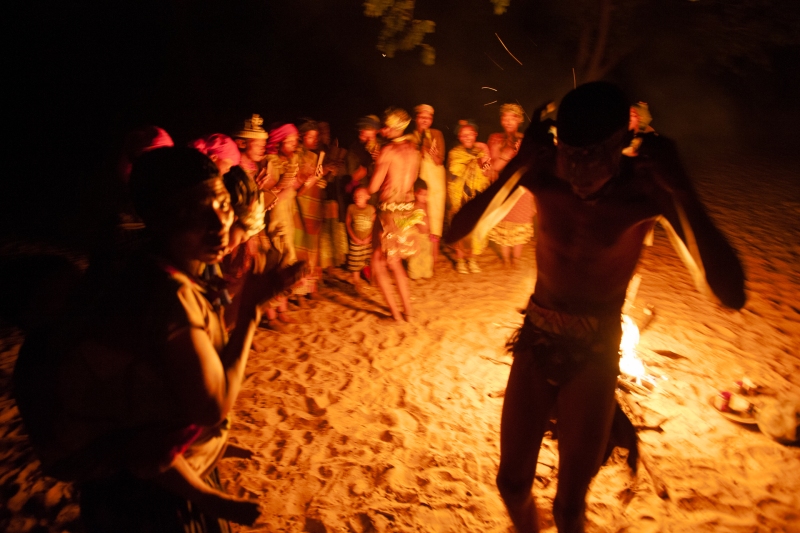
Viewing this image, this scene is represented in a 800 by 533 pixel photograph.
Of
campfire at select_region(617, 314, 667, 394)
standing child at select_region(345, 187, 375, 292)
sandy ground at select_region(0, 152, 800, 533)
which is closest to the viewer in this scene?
sandy ground at select_region(0, 152, 800, 533)

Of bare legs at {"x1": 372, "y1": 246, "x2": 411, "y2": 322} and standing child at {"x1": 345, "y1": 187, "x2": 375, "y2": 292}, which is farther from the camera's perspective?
standing child at {"x1": 345, "y1": 187, "x2": 375, "y2": 292}

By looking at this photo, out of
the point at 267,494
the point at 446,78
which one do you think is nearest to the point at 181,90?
the point at 446,78

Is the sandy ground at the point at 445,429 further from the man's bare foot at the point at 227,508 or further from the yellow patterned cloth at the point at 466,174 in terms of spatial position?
the yellow patterned cloth at the point at 466,174

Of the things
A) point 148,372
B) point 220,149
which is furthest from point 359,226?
point 148,372

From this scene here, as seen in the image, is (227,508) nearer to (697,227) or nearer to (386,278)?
(697,227)

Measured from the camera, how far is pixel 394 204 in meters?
5.32

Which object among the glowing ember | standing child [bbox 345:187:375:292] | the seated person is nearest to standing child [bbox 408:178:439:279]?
A: standing child [bbox 345:187:375:292]

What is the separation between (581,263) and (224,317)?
1.50 m

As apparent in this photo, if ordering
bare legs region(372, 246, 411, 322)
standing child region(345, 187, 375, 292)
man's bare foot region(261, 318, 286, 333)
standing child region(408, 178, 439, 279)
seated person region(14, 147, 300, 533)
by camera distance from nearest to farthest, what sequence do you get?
1. seated person region(14, 147, 300, 533)
2. man's bare foot region(261, 318, 286, 333)
3. bare legs region(372, 246, 411, 322)
4. standing child region(345, 187, 375, 292)
5. standing child region(408, 178, 439, 279)

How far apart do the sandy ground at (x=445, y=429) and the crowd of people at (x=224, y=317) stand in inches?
16.3

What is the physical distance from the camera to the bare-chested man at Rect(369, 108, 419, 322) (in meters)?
5.14

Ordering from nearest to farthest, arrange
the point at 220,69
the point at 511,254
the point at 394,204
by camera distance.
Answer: the point at 394,204
the point at 511,254
the point at 220,69

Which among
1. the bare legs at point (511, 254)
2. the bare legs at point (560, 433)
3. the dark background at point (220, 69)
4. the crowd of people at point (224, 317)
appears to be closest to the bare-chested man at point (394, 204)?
the bare legs at point (511, 254)

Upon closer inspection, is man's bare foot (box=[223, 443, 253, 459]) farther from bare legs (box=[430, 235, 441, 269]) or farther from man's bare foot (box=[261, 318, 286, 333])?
bare legs (box=[430, 235, 441, 269])
